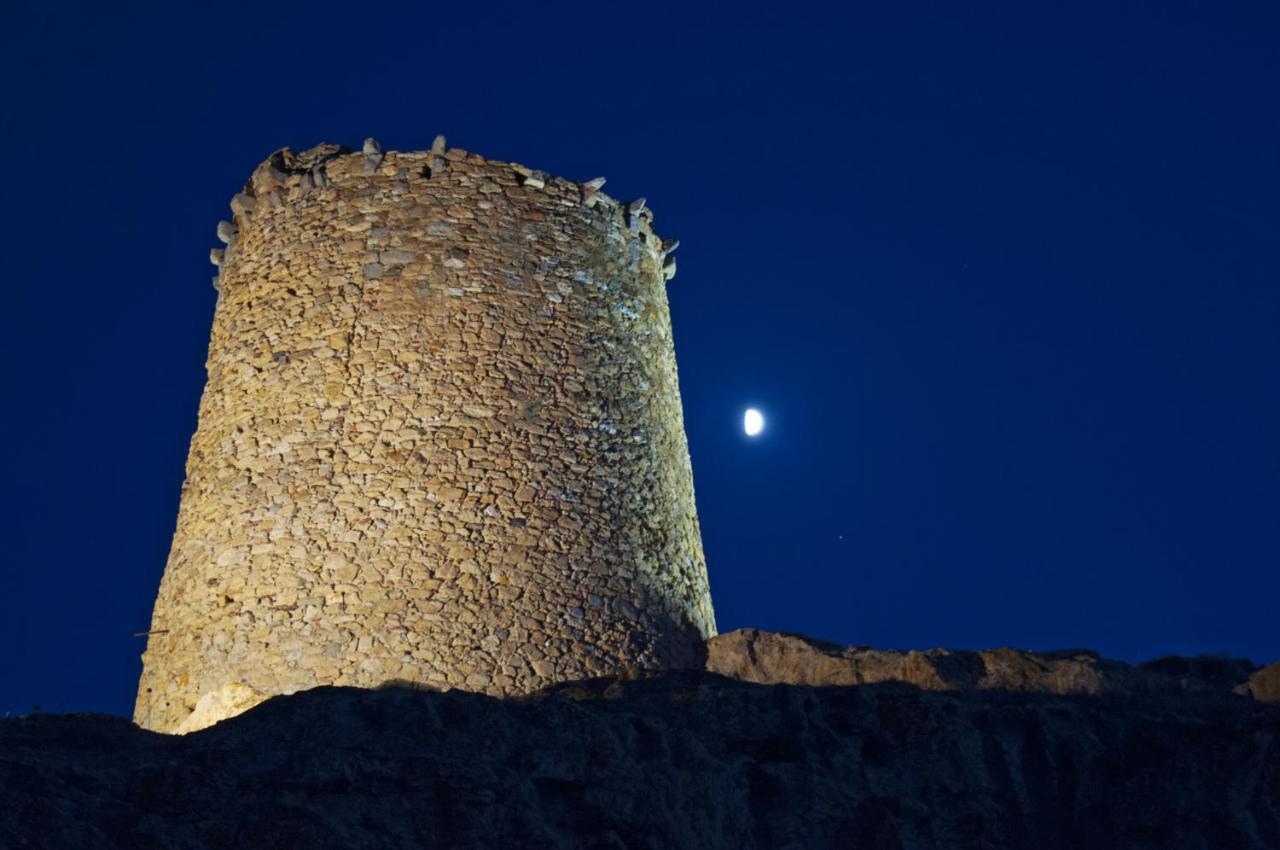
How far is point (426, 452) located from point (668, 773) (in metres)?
3.78

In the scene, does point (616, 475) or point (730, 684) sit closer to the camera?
point (730, 684)

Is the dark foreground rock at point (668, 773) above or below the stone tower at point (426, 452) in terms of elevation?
below

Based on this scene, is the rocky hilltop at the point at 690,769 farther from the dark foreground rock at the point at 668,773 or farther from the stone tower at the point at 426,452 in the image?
the stone tower at the point at 426,452

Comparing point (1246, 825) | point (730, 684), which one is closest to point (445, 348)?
point (730, 684)

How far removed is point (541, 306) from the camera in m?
12.2

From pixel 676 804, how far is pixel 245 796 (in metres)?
2.28

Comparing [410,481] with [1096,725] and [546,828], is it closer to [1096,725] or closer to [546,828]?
[546,828]

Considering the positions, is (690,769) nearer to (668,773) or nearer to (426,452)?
(668,773)

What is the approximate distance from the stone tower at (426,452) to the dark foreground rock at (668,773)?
1.17 meters

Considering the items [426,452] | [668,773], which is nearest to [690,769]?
[668,773]

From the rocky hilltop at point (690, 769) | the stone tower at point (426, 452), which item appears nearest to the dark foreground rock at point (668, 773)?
the rocky hilltop at point (690, 769)

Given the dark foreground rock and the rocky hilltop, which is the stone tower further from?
the dark foreground rock

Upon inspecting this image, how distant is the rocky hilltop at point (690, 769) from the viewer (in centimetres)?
712

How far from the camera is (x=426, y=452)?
11250 mm
